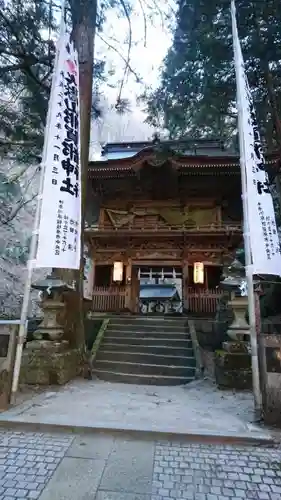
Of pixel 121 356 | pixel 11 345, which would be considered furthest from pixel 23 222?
pixel 11 345

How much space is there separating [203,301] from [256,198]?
8.20m

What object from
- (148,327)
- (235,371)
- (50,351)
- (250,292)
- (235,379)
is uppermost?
(250,292)

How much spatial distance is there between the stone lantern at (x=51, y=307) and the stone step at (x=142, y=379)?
4.68 ft

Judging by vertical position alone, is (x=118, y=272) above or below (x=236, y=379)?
above

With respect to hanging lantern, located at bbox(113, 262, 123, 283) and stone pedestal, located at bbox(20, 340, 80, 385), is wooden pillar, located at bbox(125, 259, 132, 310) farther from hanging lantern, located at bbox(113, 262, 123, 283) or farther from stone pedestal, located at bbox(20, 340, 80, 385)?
stone pedestal, located at bbox(20, 340, 80, 385)

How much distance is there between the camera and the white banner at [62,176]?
13.2ft

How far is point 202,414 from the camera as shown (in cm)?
371

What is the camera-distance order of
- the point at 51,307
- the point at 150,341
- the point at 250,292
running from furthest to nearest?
the point at 150,341 → the point at 51,307 → the point at 250,292

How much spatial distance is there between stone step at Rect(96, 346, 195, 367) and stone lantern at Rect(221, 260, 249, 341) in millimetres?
1698

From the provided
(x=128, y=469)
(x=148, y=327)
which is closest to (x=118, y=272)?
(x=148, y=327)

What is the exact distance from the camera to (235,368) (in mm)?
5180

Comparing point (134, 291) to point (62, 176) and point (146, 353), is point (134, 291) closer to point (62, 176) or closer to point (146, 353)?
point (146, 353)

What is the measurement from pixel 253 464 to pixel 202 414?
1246 millimetres

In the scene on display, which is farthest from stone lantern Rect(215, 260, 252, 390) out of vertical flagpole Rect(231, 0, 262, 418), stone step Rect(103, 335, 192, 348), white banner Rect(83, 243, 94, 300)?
white banner Rect(83, 243, 94, 300)
